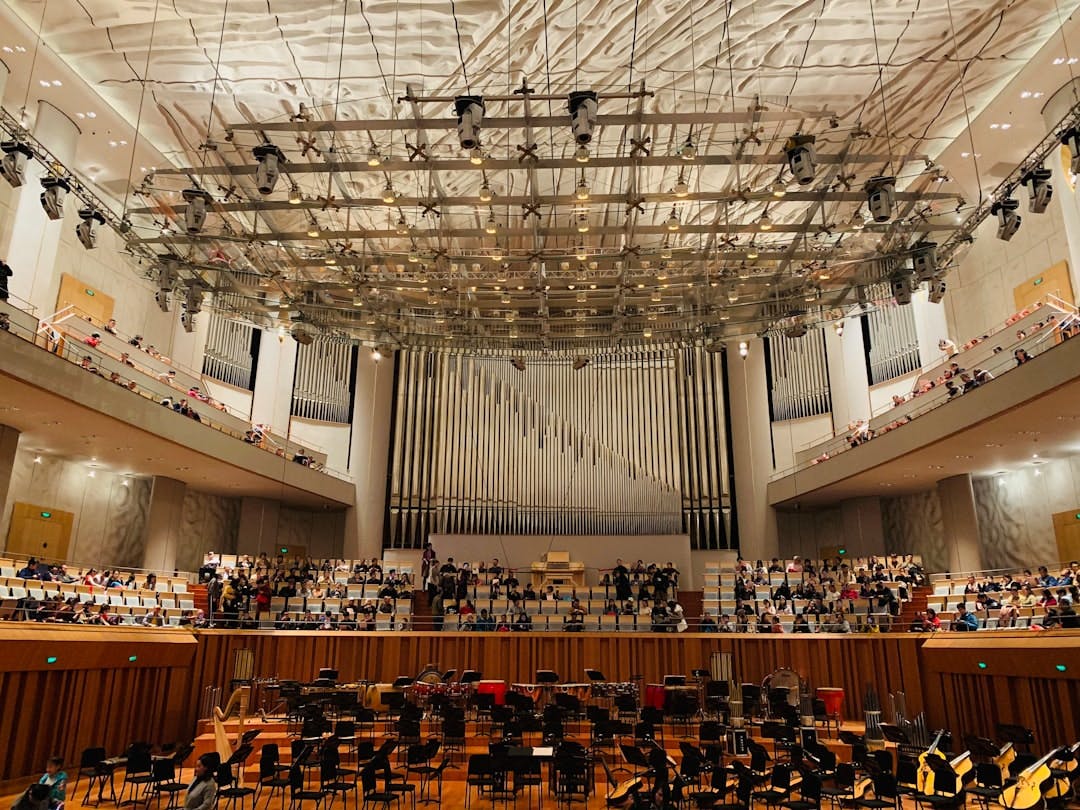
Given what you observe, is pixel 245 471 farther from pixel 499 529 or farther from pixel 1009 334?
pixel 1009 334

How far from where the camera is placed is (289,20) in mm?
11102

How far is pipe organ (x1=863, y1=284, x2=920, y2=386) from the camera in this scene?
16734 mm

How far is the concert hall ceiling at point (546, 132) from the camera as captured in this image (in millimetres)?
10609

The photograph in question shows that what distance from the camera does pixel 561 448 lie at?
1853 cm

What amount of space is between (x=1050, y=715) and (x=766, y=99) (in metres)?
9.55

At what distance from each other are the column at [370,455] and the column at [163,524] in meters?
3.99

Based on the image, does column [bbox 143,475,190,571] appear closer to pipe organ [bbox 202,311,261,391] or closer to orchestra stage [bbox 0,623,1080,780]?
pipe organ [bbox 202,311,261,391]

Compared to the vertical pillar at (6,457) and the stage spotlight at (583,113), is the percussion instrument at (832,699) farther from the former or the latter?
the vertical pillar at (6,457)

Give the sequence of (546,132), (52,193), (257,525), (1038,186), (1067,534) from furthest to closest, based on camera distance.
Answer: (257,525) < (1067,534) < (546,132) < (52,193) < (1038,186)

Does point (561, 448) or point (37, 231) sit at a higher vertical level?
point (37, 231)

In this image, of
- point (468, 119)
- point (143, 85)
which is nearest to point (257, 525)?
point (143, 85)

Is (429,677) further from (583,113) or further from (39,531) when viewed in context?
(39,531)

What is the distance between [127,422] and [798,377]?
14464 millimetres

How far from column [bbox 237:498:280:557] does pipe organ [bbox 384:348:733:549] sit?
9.22 feet
